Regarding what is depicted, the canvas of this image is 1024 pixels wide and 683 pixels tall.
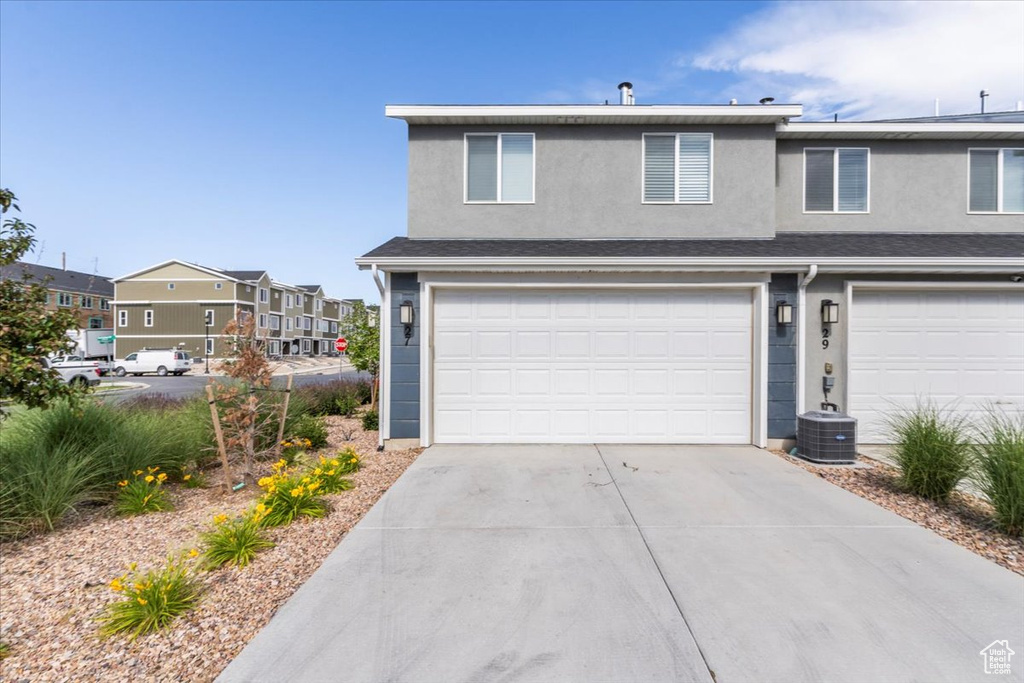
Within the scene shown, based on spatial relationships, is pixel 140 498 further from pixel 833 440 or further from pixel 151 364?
pixel 151 364

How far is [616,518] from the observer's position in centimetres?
429

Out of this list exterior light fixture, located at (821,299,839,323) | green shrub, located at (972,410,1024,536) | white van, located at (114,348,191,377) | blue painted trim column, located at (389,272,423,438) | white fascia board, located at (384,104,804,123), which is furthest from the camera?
white van, located at (114,348,191,377)

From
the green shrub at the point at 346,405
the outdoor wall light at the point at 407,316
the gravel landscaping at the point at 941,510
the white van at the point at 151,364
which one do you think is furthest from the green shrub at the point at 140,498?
the white van at the point at 151,364

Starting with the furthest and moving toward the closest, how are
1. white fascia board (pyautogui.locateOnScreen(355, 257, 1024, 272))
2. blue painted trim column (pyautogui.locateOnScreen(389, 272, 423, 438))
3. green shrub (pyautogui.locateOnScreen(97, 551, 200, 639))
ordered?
blue painted trim column (pyautogui.locateOnScreen(389, 272, 423, 438))
white fascia board (pyautogui.locateOnScreen(355, 257, 1024, 272))
green shrub (pyautogui.locateOnScreen(97, 551, 200, 639))

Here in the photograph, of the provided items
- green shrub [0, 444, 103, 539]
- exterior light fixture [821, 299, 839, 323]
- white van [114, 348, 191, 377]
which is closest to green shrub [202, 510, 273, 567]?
green shrub [0, 444, 103, 539]

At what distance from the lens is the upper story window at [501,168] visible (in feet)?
26.2

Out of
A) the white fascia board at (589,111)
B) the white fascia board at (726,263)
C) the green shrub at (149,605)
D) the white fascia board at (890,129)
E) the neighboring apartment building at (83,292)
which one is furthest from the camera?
the neighboring apartment building at (83,292)

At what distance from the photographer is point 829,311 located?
6820 millimetres

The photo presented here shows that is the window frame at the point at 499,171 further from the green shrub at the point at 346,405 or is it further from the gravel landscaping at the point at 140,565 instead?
the green shrub at the point at 346,405

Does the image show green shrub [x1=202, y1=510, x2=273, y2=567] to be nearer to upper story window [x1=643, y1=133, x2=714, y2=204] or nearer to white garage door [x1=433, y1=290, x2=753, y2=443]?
white garage door [x1=433, y1=290, x2=753, y2=443]

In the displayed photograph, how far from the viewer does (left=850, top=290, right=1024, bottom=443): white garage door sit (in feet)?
22.5

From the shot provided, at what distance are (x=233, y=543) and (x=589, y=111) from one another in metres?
7.72

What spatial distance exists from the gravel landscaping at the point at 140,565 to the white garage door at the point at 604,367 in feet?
8.01

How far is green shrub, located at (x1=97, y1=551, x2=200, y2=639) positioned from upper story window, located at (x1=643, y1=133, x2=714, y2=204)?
7.86m
